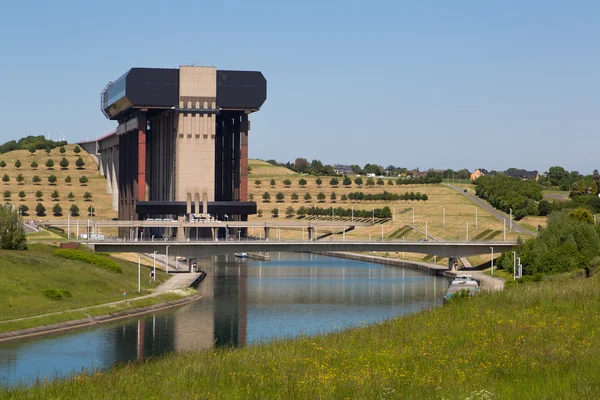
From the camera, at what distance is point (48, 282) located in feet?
347

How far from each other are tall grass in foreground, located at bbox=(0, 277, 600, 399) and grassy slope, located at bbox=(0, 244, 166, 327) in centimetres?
4089

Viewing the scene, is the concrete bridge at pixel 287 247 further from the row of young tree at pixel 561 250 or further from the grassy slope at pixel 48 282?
the grassy slope at pixel 48 282

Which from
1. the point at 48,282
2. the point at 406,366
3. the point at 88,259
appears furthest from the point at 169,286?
the point at 406,366

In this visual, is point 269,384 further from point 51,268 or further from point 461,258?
point 461,258

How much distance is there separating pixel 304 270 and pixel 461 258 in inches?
1128

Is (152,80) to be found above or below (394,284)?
above

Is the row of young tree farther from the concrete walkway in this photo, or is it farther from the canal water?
the concrete walkway

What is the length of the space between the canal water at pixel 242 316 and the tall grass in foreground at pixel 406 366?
11.8 meters

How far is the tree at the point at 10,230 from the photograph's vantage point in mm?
121875

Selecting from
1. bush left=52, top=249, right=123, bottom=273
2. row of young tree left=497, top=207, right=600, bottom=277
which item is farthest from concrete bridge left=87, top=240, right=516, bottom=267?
bush left=52, top=249, right=123, bottom=273

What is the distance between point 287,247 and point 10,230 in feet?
152

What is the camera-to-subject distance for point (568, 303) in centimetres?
6656

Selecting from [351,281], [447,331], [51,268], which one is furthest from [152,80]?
[447,331]

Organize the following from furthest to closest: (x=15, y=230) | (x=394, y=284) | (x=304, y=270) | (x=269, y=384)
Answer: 1. (x=304, y=270)
2. (x=394, y=284)
3. (x=15, y=230)
4. (x=269, y=384)
